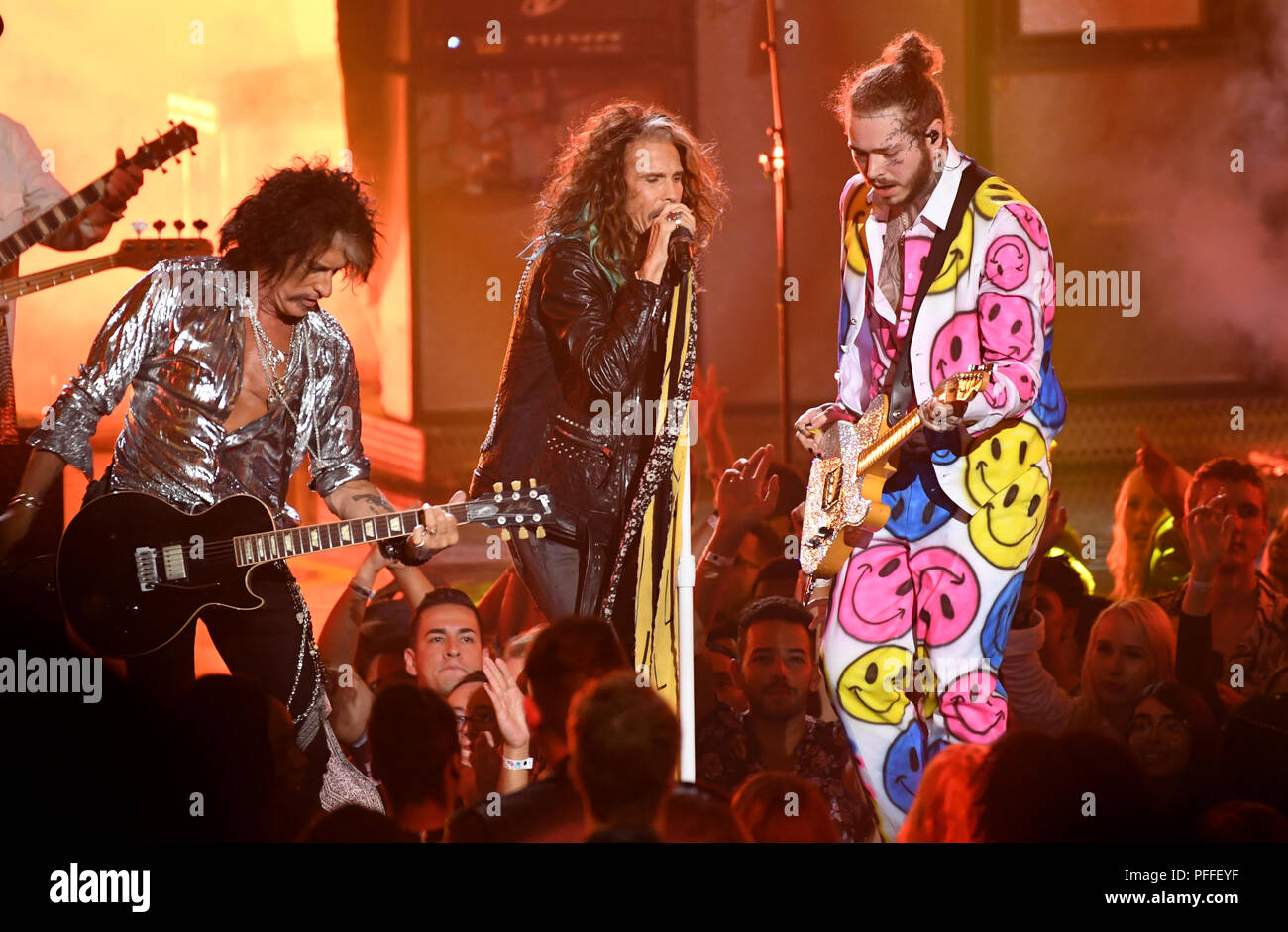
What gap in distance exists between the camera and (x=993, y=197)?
4348mm

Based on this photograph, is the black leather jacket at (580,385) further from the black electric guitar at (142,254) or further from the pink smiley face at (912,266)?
the black electric guitar at (142,254)

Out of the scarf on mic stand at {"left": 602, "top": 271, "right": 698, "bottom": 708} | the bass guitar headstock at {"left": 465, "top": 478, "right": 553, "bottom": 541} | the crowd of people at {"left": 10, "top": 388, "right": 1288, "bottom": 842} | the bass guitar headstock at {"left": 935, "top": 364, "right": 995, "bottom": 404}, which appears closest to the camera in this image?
the bass guitar headstock at {"left": 935, "top": 364, "right": 995, "bottom": 404}

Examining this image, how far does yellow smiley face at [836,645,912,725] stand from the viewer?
167 inches

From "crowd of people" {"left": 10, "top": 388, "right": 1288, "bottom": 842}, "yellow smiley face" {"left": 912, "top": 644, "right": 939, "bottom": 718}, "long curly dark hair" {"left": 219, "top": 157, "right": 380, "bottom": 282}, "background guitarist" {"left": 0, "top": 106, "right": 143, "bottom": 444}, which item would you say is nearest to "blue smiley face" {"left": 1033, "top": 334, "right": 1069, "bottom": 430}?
"crowd of people" {"left": 10, "top": 388, "right": 1288, "bottom": 842}

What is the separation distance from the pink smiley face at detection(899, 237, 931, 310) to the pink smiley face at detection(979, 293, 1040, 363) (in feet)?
0.72

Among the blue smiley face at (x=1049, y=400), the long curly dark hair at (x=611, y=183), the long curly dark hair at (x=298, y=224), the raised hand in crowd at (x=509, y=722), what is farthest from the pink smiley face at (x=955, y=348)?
the long curly dark hair at (x=298, y=224)

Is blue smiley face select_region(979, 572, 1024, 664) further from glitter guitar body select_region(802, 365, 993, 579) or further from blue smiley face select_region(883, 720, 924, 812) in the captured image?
glitter guitar body select_region(802, 365, 993, 579)

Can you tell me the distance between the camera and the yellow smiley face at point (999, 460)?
4.29m

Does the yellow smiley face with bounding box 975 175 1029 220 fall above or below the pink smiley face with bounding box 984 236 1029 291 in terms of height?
above

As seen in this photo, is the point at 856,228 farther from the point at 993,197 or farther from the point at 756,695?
the point at 756,695

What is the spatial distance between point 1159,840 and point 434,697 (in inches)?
79.4

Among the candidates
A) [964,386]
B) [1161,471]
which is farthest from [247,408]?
[1161,471]

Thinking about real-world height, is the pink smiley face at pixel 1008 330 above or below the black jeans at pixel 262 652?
above

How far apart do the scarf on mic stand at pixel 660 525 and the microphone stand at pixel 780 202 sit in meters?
0.45
